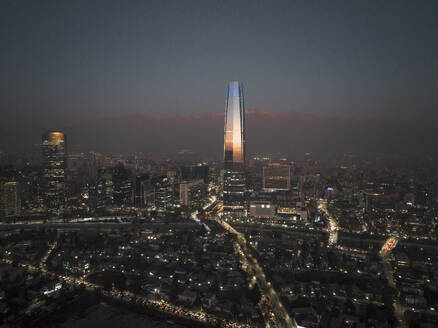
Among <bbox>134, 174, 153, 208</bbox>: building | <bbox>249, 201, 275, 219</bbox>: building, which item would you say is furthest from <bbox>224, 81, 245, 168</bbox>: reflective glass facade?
<bbox>134, 174, 153, 208</bbox>: building

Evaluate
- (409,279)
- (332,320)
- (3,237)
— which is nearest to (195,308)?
(332,320)

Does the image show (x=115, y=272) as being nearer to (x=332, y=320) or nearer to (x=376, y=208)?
(x=332, y=320)

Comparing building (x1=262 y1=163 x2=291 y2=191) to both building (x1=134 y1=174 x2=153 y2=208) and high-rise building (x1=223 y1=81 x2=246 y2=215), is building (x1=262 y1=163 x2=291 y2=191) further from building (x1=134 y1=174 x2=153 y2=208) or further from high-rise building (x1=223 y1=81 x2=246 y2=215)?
building (x1=134 y1=174 x2=153 y2=208)

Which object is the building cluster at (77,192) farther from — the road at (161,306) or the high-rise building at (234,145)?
the road at (161,306)

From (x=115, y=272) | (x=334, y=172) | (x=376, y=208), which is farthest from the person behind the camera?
(x=334, y=172)

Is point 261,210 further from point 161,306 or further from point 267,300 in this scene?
point 161,306

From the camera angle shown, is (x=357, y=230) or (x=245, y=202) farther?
(x=245, y=202)

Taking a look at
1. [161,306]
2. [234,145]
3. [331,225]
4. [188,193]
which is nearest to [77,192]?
[188,193]
